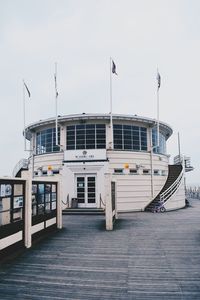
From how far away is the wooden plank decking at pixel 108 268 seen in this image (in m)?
4.65

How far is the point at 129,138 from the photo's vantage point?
1864 cm

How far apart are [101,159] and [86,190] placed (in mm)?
2672

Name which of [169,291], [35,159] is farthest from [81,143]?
[169,291]

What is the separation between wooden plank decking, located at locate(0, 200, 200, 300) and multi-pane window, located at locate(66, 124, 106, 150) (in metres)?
9.33

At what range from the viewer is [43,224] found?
9758 mm

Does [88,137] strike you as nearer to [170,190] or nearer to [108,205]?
[170,190]

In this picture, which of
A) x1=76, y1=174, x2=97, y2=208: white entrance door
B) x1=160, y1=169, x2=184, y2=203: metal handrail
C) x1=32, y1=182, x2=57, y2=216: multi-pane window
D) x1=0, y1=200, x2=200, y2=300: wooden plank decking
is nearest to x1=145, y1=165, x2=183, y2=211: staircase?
x1=160, y1=169, x2=184, y2=203: metal handrail

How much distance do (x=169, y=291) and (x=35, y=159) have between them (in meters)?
16.9

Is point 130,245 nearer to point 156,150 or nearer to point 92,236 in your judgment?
point 92,236

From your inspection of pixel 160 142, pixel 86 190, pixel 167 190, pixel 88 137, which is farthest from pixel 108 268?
pixel 160 142

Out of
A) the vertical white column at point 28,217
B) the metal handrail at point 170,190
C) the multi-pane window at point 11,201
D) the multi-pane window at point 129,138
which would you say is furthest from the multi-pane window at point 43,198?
the metal handrail at point 170,190

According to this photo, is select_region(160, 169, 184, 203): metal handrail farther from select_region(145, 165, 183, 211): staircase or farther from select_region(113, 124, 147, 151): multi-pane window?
select_region(113, 124, 147, 151): multi-pane window

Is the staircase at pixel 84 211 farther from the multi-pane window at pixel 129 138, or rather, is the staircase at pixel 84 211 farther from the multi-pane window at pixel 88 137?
the multi-pane window at pixel 129 138

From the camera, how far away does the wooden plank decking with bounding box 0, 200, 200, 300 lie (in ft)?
15.3
